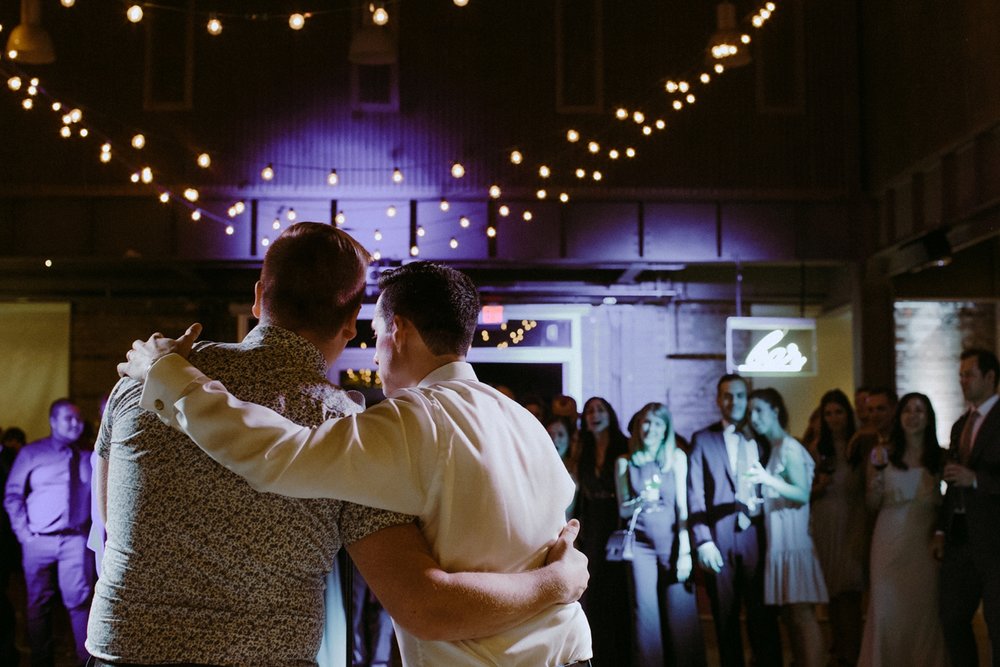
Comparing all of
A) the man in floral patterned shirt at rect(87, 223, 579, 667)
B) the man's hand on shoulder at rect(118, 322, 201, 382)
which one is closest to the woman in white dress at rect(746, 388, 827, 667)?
the man in floral patterned shirt at rect(87, 223, 579, 667)

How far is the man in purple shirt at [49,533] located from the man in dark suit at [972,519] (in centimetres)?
538

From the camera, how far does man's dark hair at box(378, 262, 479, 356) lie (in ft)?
7.57

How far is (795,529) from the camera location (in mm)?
6863

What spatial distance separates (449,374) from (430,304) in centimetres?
16

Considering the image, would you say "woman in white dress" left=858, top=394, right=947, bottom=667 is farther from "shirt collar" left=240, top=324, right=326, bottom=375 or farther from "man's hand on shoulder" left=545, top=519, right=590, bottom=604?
"shirt collar" left=240, top=324, right=326, bottom=375

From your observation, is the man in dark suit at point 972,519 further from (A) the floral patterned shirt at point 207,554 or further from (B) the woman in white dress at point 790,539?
(A) the floral patterned shirt at point 207,554

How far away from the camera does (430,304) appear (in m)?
2.30

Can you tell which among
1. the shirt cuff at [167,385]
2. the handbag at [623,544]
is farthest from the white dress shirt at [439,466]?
the handbag at [623,544]

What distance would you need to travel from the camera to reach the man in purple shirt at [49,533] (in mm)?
7133

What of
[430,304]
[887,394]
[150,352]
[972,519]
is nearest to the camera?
[150,352]

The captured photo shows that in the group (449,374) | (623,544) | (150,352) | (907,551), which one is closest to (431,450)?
(449,374)

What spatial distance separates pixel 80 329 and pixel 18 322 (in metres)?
0.84

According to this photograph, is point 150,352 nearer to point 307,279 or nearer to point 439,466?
point 307,279

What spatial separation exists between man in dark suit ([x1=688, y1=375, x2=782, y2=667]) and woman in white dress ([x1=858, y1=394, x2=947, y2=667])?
2.38 ft
